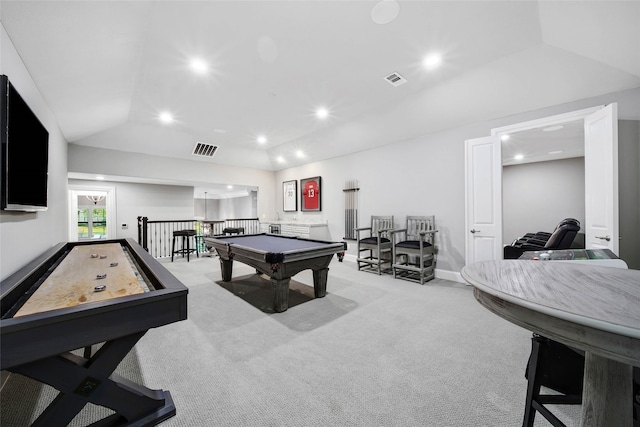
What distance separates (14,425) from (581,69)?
570 centimetres

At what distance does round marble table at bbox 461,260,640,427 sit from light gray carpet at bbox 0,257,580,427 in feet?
2.24

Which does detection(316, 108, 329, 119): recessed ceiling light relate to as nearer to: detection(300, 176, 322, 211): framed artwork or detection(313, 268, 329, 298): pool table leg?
detection(300, 176, 322, 211): framed artwork

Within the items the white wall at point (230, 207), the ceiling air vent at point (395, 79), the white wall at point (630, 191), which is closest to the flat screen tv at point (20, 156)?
the ceiling air vent at point (395, 79)

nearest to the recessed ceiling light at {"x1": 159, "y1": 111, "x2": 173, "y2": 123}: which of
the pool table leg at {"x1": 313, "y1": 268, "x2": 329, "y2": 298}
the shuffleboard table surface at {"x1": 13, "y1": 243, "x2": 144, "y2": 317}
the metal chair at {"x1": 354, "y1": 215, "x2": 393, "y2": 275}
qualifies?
the shuffleboard table surface at {"x1": 13, "y1": 243, "x2": 144, "y2": 317}

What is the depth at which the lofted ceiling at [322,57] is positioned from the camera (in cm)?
208

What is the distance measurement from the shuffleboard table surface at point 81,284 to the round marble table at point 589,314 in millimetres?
1720

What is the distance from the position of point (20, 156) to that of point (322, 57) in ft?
9.45

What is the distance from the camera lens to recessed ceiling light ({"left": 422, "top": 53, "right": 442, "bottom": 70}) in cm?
299

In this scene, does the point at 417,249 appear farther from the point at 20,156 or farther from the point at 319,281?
the point at 20,156

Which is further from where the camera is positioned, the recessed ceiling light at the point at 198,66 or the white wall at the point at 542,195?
the white wall at the point at 542,195

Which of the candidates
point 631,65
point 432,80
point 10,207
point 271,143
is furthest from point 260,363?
point 271,143

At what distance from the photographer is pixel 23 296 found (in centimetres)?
140

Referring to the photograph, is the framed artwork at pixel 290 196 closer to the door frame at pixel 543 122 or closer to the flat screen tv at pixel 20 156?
the door frame at pixel 543 122

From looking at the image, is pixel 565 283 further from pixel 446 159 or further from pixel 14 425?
pixel 446 159
